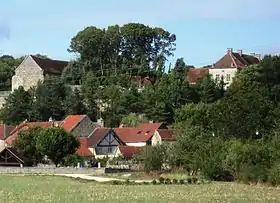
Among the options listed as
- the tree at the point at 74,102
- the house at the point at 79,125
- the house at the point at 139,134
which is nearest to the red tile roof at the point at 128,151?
the house at the point at 139,134

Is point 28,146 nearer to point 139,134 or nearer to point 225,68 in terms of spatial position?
point 139,134

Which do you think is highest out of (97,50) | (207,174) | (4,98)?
(97,50)

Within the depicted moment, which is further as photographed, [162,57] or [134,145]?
[162,57]

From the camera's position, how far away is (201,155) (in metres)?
63.4

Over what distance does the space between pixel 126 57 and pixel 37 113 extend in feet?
56.2

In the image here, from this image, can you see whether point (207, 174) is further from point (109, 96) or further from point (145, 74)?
point (145, 74)

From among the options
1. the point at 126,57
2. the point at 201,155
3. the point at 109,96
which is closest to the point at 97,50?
the point at 126,57

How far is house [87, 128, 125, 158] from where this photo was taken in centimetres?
9875

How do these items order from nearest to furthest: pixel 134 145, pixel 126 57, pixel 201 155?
pixel 201 155
pixel 134 145
pixel 126 57

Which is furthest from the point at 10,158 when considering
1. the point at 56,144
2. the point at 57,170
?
the point at 57,170

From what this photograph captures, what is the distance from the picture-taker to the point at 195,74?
379 feet

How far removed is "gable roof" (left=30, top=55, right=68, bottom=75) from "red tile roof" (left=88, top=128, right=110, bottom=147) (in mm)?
22783

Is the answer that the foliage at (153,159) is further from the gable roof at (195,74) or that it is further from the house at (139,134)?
the gable roof at (195,74)

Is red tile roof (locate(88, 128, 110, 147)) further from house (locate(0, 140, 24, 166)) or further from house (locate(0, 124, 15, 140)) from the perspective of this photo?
house (locate(0, 140, 24, 166))
